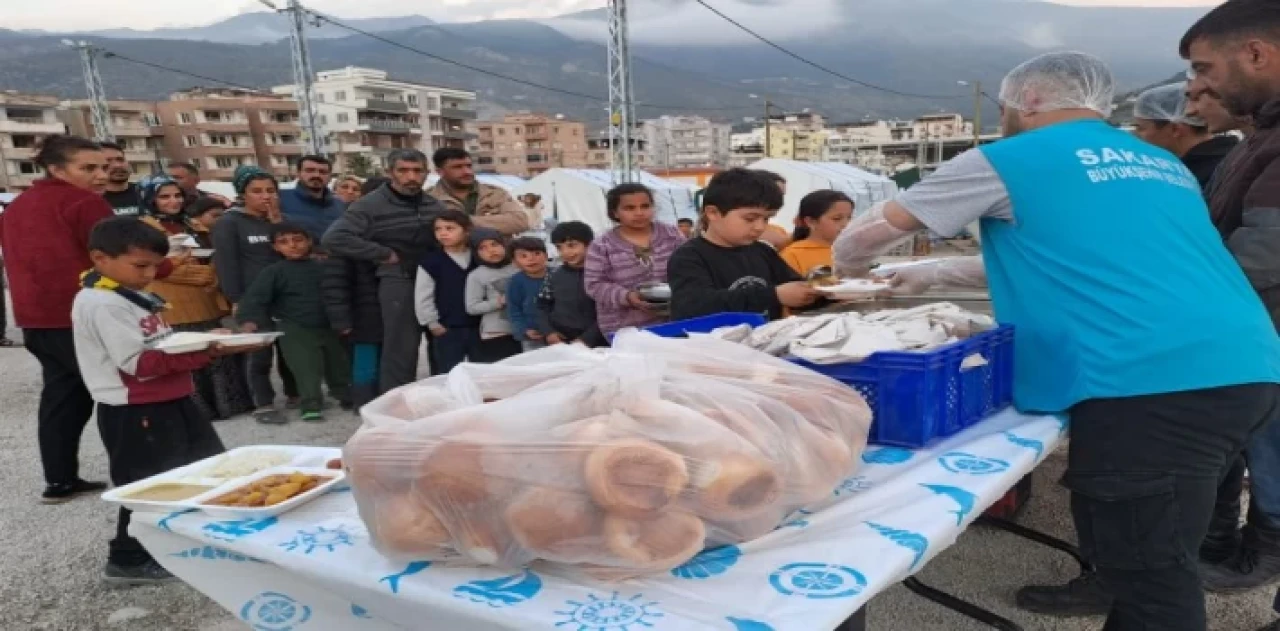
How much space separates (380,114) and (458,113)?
362 inches

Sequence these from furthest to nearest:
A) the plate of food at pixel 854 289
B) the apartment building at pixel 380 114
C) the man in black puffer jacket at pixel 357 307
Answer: the apartment building at pixel 380 114 < the man in black puffer jacket at pixel 357 307 < the plate of food at pixel 854 289

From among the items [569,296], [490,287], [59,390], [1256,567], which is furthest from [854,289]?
[59,390]

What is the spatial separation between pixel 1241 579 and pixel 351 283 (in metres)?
4.55

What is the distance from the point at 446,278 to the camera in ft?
14.2

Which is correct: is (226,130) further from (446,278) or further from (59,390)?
(59,390)

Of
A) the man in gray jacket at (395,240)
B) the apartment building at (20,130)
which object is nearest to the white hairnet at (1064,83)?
the man in gray jacket at (395,240)

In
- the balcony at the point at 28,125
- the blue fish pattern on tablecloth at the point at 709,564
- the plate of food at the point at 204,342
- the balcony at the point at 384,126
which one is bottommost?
the blue fish pattern on tablecloth at the point at 709,564

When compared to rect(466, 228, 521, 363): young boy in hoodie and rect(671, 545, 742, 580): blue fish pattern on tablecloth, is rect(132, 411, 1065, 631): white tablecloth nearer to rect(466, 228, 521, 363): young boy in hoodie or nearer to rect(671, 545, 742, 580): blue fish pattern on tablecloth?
rect(671, 545, 742, 580): blue fish pattern on tablecloth

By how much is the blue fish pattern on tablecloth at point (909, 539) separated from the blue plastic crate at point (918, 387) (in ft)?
1.30

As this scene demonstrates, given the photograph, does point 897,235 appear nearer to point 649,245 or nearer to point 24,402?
point 649,245

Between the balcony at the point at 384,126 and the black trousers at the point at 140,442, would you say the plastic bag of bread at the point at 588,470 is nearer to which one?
the black trousers at the point at 140,442

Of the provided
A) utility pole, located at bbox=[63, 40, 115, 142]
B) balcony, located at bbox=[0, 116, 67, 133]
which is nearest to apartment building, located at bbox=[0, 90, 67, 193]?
balcony, located at bbox=[0, 116, 67, 133]

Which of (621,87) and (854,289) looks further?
(621,87)

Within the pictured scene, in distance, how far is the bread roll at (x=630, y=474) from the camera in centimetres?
97
